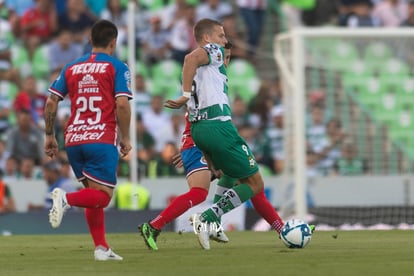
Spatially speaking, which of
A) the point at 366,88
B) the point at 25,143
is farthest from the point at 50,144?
the point at 25,143

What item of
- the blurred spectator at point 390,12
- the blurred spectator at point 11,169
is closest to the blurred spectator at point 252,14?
the blurred spectator at point 390,12

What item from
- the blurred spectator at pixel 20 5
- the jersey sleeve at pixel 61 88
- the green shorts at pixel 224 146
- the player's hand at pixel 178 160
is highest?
the blurred spectator at pixel 20 5

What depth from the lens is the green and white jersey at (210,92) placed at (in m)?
10.9

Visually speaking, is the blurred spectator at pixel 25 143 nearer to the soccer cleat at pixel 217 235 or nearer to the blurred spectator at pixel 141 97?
the blurred spectator at pixel 141 97

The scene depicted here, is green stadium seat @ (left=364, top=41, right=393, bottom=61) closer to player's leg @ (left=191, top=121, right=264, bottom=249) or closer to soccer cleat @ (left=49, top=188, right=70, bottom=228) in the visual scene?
player's leg @ (left=191, top=121, right=264, bottom=249)

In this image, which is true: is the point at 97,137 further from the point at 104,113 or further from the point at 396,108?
→ the point at 396,108

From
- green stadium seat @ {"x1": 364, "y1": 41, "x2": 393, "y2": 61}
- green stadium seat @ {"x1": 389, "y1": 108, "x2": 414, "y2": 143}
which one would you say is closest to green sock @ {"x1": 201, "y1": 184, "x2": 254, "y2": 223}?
green stadium seat @ {"x1": 389, "y1": 108, "x2": 414, "y2": 143}

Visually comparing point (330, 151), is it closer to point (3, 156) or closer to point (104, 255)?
point (3, 156)

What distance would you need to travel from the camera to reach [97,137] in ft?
32.3

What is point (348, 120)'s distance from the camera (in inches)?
749

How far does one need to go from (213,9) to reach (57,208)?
15.4 meters

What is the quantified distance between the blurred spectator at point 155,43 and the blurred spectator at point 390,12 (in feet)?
14.7

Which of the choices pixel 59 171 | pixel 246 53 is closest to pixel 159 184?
pixel 59 171

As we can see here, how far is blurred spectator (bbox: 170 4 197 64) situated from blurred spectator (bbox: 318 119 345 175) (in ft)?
17.1
